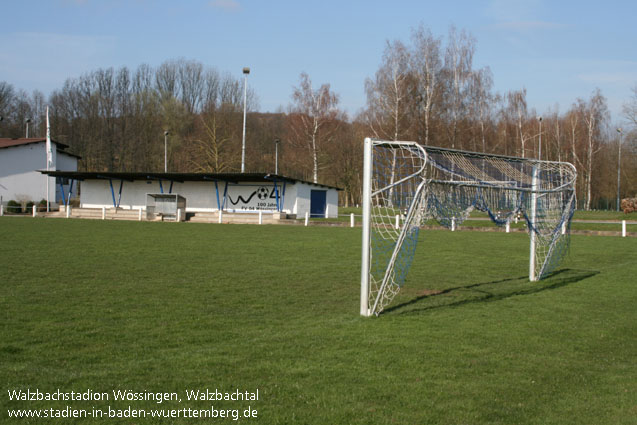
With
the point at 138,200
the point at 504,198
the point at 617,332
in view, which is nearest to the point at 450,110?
the point at 138,200

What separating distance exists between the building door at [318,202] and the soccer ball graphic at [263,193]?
3799mm

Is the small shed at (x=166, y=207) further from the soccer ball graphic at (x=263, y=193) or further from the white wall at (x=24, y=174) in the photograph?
the white wall at (x=24, y=174)

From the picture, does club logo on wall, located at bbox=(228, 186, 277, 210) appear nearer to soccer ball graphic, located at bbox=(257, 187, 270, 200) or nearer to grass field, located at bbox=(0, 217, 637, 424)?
soccer ball graphic, located at bbox=(257, 187, 270, 200)

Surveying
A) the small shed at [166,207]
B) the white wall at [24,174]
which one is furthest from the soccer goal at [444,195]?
the white wall at [24,174]

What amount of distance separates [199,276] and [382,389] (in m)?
7.07

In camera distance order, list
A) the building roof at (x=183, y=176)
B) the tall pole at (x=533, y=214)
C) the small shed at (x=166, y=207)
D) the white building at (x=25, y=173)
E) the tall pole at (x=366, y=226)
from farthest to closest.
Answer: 1. the white building at (x=25, y=173)
2. the small shed at (x=166, y=207)
3. the building roof at (x=183, y=176)
4. the tall pole at (x=533, y=214)
5. the tall pole at (x=366, y=226)

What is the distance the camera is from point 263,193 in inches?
1490

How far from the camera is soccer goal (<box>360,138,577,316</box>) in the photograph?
830 centimetres

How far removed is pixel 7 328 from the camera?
266 inches

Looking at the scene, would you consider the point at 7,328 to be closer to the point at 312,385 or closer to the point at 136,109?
A: the point at 312,385

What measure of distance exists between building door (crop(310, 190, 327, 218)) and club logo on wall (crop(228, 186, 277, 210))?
356 centimetres

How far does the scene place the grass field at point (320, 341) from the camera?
4742 mm

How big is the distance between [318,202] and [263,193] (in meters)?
4.92

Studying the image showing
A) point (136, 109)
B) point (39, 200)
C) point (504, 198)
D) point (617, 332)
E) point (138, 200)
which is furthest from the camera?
point (136, 109)
